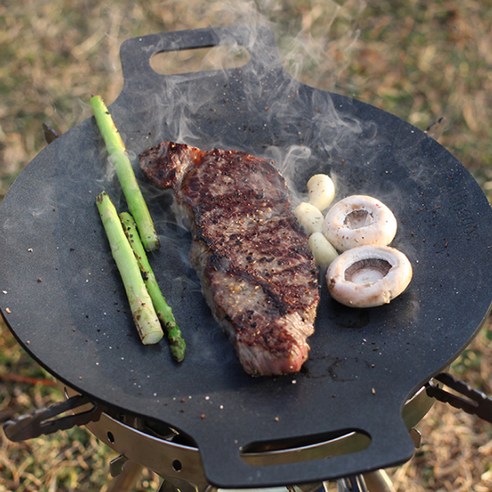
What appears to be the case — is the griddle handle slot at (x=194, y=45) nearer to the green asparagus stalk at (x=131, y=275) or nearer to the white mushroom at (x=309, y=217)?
the green asparagus stalk at (x=131, y=275)

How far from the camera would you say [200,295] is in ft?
10.9

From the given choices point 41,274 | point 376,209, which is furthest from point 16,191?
point 376,209

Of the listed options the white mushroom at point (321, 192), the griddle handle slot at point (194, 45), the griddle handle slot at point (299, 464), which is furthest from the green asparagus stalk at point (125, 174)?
the griddle handle slot at point (299, 464)

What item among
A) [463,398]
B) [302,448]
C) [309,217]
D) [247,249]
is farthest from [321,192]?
[302,448]

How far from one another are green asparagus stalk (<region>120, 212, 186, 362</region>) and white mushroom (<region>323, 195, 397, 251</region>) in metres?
0.89

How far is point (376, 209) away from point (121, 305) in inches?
52.1

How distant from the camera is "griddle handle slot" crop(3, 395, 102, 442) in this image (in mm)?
2660

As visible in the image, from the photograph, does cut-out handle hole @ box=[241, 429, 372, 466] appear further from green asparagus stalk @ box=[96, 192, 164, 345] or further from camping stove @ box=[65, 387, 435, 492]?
green asparagus stalk @ box=[96, 192, 164, 345]

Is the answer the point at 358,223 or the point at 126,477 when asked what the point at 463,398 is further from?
the point at 126,477

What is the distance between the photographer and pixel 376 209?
11.3 ft

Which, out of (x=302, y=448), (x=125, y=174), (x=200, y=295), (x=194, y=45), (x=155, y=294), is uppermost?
(x=194, y=45)

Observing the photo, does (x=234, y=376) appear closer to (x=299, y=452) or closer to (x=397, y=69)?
(x=299, y=452)

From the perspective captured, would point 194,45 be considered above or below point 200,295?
above

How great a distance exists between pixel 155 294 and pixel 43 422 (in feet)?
2.52
